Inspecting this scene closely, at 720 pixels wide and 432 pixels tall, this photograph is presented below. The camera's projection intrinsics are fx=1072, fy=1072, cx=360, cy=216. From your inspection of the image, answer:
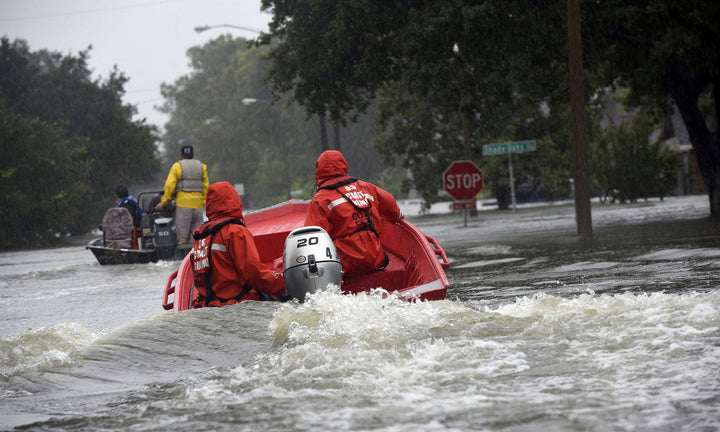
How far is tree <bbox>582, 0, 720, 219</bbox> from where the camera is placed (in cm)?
1886

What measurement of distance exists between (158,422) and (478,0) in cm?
1681

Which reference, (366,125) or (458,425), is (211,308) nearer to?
(458,425)

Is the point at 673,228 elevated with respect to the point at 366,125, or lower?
lower

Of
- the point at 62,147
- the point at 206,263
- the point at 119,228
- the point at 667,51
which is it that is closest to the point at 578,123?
the point at 667,51

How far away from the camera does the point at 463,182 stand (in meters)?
27.1

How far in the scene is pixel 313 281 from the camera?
7.74 m

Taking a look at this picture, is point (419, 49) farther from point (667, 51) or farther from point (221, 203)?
point (221, 203)

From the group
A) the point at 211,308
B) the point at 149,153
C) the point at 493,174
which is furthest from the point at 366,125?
the point at 211,308

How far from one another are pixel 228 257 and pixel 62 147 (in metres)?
39.7

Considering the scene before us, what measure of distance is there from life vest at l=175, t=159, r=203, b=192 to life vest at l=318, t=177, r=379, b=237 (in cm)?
985

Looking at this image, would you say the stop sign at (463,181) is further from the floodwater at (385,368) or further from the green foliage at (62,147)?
the green foliage at (62,147)

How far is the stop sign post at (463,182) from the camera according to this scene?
2689 centimetres

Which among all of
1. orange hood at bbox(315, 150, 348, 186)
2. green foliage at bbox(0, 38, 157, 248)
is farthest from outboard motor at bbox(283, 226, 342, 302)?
green foliage at bbox(0, 38, 157, 248)

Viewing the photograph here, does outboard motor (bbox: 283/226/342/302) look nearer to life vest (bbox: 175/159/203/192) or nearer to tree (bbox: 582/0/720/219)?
life vest (bbox: 175/159/203/192)
